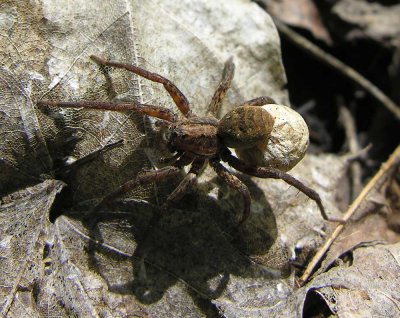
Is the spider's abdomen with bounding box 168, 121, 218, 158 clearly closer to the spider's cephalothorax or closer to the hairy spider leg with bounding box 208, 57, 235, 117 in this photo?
the spider's cephalothorax

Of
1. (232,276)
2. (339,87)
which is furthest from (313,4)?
(232,276)

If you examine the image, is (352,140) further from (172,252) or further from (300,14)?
(172,252)

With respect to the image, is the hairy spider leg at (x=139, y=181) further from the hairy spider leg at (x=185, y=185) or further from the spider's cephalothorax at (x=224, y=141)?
the hairy spider leg at (x=185, y=185)

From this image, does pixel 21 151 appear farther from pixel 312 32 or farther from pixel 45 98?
pixel 312 32

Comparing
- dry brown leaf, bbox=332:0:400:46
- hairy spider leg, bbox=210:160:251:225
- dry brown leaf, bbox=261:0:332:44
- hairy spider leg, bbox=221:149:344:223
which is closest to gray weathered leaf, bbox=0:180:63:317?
hairy spider leg, bbox=210:160:251:225

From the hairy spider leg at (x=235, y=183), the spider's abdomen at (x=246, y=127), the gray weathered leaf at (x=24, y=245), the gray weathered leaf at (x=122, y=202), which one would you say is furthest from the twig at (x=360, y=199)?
the gray weathered leaf at (x=24, y=245)
